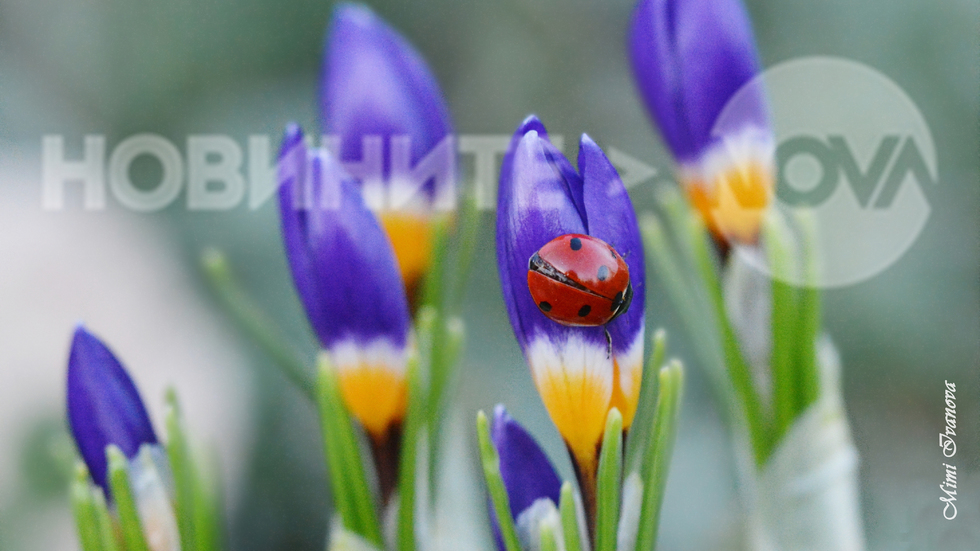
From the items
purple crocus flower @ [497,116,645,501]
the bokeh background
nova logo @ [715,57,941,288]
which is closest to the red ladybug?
purple crocus flower @ [497,116,645,501]

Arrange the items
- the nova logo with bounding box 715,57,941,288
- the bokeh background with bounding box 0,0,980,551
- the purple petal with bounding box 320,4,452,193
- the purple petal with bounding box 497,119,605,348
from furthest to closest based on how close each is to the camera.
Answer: the bokeh background with bounding box 0,0,980,551
the nova logo with bounding box 715,57,941,288
the purple petal with bounding box 320,4,452,193
the purple petal with bounding box 497,119,605,348

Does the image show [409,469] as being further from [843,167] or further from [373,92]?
[843,167]

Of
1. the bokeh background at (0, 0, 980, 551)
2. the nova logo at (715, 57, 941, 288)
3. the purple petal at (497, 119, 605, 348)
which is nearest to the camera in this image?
the purple petal at (497, 119, 605, 348)

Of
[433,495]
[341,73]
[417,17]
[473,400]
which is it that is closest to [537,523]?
[433,495]

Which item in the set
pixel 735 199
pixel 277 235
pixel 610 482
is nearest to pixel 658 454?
pixel 610 482

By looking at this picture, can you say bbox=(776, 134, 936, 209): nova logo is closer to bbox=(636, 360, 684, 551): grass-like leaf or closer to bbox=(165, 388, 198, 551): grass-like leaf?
bbox=(636, 360, 684, 551): grass-like leaf

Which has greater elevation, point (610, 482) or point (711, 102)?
point (711, 102)
